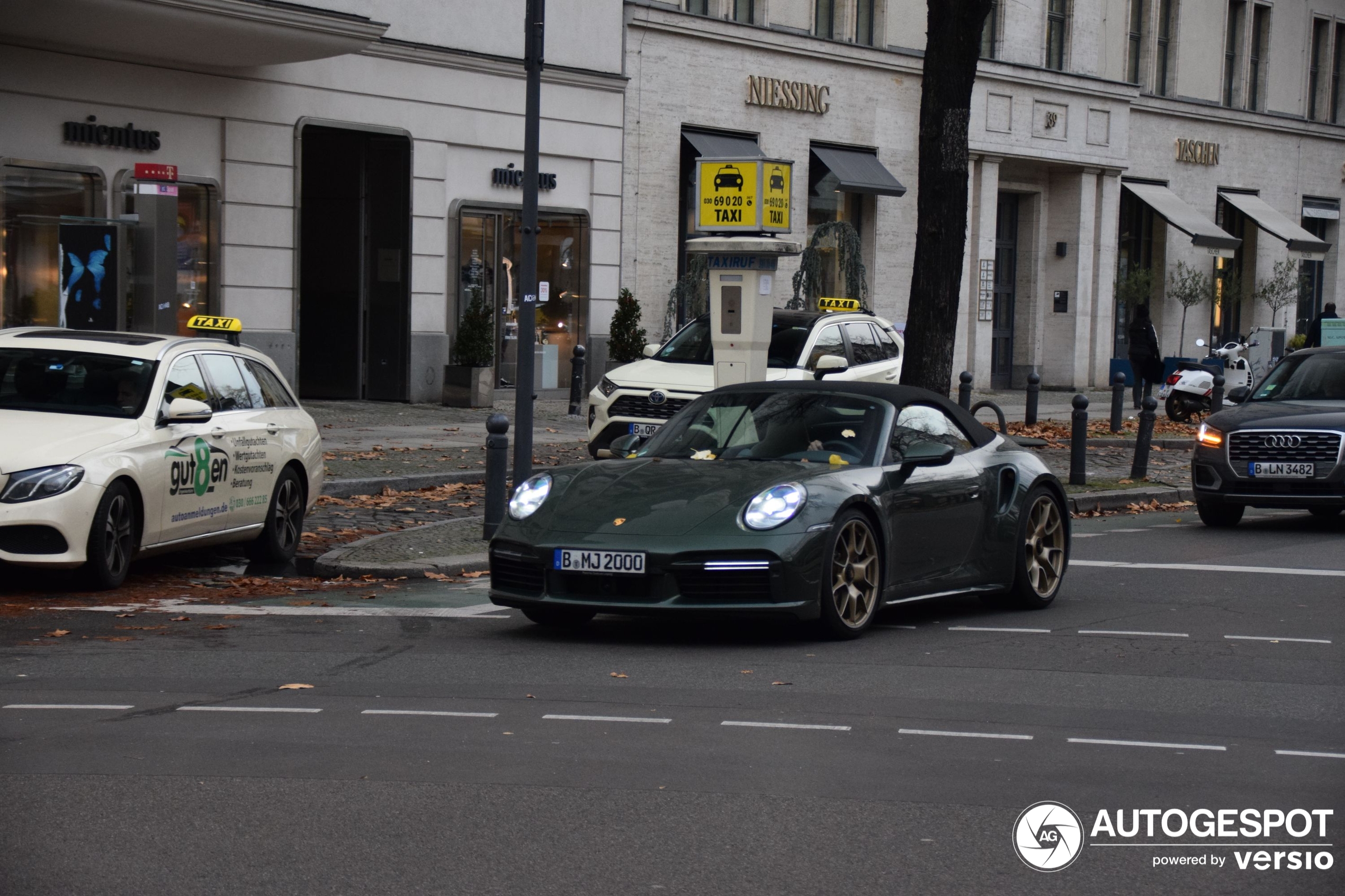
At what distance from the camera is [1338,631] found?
9.40 meters

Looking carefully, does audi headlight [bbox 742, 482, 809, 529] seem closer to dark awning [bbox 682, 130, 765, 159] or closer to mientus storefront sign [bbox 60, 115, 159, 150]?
mientus storefront sign [bbox 60, 115, 159, 150]

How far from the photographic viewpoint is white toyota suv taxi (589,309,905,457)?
17.2m

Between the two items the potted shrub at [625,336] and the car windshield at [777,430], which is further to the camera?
the potted shrub at [625,336]

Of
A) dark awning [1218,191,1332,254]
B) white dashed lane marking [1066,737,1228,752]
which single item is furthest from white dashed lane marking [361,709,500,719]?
dark awning [1218,191,1332,254]

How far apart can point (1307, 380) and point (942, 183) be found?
14.3 feet

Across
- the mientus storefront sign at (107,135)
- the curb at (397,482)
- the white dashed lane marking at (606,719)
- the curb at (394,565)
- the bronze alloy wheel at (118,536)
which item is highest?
the mientus storefront sign at (107,135)

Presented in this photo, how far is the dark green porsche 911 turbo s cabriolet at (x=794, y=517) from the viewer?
840 cm

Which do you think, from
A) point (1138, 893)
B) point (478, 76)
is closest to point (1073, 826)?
point (1138, 893)

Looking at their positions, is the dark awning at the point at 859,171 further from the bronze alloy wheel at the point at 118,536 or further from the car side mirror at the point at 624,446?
the bronze alloy wheel at the point at 118,536

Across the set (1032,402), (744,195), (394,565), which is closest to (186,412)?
(394,565)

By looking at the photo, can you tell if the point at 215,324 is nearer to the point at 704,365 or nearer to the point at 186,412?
the point at 704,365

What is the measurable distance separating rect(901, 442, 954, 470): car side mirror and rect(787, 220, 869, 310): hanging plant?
20.9 meters

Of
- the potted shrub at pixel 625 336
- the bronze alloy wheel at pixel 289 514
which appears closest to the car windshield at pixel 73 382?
the bronze alloy wheel at pixel 289 514

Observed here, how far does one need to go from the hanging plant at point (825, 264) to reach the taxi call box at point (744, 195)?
564 inches
